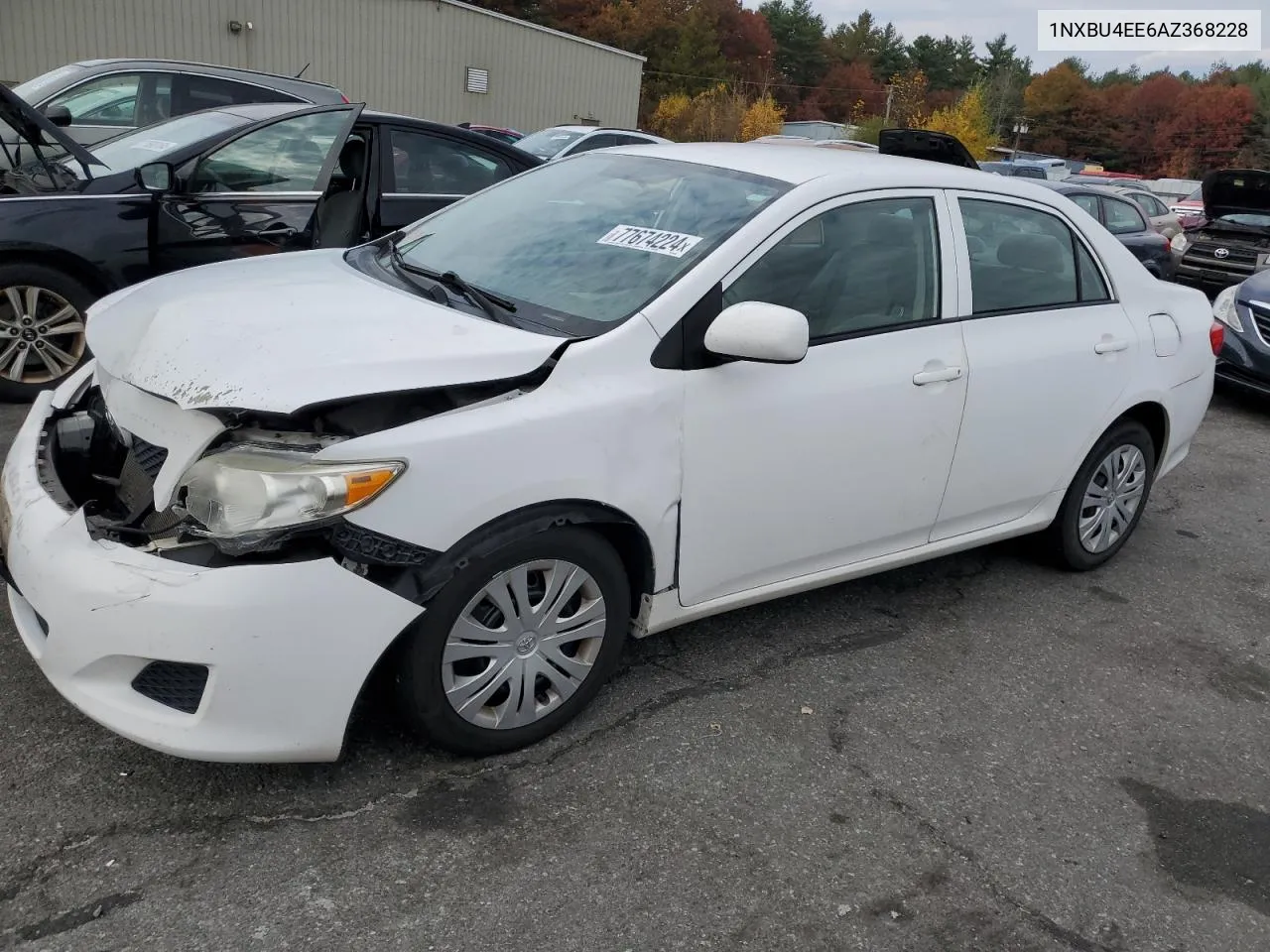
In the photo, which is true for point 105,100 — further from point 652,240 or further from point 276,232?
point 652,240

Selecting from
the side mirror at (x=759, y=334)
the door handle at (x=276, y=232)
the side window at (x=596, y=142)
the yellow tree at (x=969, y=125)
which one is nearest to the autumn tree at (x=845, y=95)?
the yellow tree at (x=969, y=125)

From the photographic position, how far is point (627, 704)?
3311 millimetres

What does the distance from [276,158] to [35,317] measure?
148 centimetres

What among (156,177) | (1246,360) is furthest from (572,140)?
(156,177)

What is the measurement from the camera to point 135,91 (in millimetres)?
9406

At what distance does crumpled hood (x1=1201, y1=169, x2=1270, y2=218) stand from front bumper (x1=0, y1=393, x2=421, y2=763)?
1249 centimetres

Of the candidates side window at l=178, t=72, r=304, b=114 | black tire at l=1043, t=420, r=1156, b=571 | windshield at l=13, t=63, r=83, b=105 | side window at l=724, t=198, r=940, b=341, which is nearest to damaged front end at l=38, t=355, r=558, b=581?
side window at l=724, t=198, r=940, b=341

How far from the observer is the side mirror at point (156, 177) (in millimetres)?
5488

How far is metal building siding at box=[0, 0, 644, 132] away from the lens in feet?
68.0

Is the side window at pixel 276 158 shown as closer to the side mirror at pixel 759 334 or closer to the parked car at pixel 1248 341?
the side mirror at pixel 759 334

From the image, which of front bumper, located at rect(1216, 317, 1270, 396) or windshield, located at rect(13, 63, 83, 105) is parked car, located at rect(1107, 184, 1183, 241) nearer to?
front bumper, located at rect(1216, 317, 1270, 396)

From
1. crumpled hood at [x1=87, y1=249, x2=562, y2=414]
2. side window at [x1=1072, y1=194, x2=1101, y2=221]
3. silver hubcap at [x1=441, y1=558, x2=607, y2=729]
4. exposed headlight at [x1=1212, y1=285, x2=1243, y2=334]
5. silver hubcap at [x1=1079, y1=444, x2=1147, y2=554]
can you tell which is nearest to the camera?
crumpled hood at [x1=87, y1=249, x2=562, y2=414]

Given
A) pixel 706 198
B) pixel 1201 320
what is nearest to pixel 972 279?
pixel 706 198

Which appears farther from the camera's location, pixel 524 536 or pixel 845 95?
pixel 845 95
